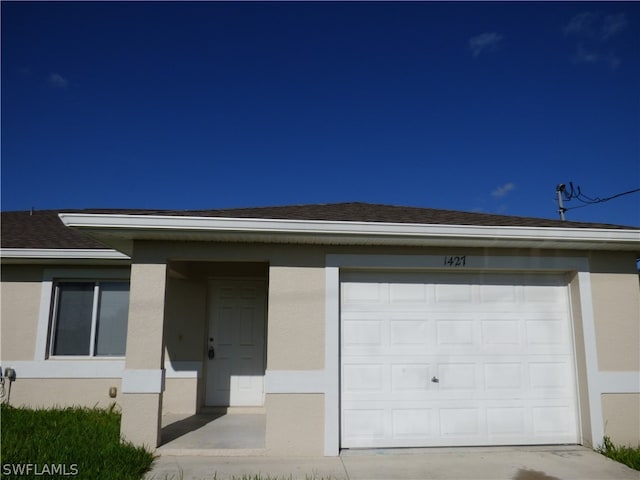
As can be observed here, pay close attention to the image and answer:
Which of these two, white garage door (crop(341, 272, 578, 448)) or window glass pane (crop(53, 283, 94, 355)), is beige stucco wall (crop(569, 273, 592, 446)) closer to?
white garage door (crop(341, 272, 578, 448))

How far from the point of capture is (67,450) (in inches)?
203

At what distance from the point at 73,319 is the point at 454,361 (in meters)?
7.22

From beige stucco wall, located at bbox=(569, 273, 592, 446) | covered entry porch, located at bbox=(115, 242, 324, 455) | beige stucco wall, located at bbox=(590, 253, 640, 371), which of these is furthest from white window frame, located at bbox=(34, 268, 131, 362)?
beige stucco wall, located at bbox=(590, 253, 640, 371)

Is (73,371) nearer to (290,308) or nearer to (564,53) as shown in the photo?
(290,308)

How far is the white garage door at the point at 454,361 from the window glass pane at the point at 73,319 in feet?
18.0

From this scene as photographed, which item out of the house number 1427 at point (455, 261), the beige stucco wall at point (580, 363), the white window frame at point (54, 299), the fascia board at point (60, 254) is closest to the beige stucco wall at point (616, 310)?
the beige stucco wall at point (580, 363)

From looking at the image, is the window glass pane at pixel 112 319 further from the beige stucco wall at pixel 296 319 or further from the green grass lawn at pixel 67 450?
the beige stucco wall at pixel 296 319

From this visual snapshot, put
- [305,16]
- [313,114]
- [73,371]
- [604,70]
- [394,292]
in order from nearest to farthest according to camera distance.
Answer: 1. [394,292]
2. [73,371]
3. [305,16]
4. [604,70]
5. [313,114]

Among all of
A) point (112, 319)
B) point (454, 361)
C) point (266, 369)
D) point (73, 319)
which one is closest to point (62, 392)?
point (73, 319)

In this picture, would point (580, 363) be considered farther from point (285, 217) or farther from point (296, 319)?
point (285, 217)

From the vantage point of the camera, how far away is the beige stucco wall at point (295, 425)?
5.62 metres

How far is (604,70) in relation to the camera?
34.2ft

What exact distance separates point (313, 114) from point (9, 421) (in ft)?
41.0

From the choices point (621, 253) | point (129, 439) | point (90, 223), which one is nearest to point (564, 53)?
point (621, 253)
